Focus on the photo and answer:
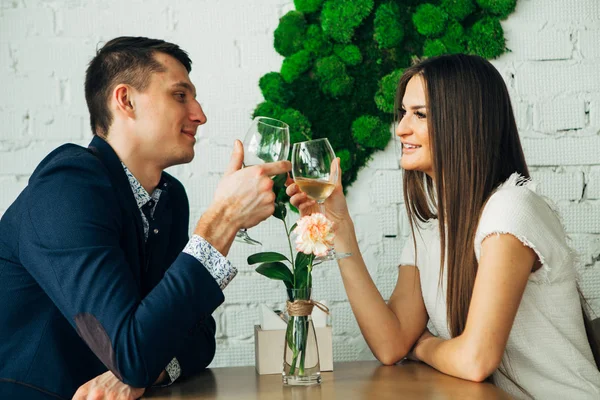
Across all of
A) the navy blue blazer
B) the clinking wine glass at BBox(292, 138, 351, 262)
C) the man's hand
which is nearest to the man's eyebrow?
the navy blue blazer

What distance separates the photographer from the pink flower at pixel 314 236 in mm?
1154

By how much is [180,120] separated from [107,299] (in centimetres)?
53

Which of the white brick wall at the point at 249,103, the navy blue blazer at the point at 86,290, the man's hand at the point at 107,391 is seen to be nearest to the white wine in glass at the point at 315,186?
the navy blue blazer at the point at 86,290

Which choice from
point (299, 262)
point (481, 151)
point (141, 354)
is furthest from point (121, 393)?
point (481, 151)

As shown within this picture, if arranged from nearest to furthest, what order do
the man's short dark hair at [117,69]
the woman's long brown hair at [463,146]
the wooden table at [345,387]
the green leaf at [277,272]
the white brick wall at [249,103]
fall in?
the wooden table at [345,387], the green leaf at [277,272], the woman's long brown hair at [463,146], the man's short dark hair at [117,69], the white brick wall at [249,103]

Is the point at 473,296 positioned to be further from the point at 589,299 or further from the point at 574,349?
the point at 589,299

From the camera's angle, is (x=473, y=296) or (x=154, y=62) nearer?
(x=473, y=296)

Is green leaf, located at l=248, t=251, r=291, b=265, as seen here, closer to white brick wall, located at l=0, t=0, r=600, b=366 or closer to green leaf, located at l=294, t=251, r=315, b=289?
green leaf, located at l=294, t=251, r=315, b=289

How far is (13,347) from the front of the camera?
1.29m

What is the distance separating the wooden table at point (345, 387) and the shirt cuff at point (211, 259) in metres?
0.20

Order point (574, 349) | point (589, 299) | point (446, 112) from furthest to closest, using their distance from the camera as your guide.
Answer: point (589, 299) < point (446, 112) < point (574, 349)

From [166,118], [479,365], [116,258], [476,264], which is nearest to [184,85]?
[166,118]

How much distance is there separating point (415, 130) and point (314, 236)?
53 centimetres

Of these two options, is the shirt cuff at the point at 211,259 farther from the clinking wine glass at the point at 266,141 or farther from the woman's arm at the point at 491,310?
the woman's arm at the point at 491,310
